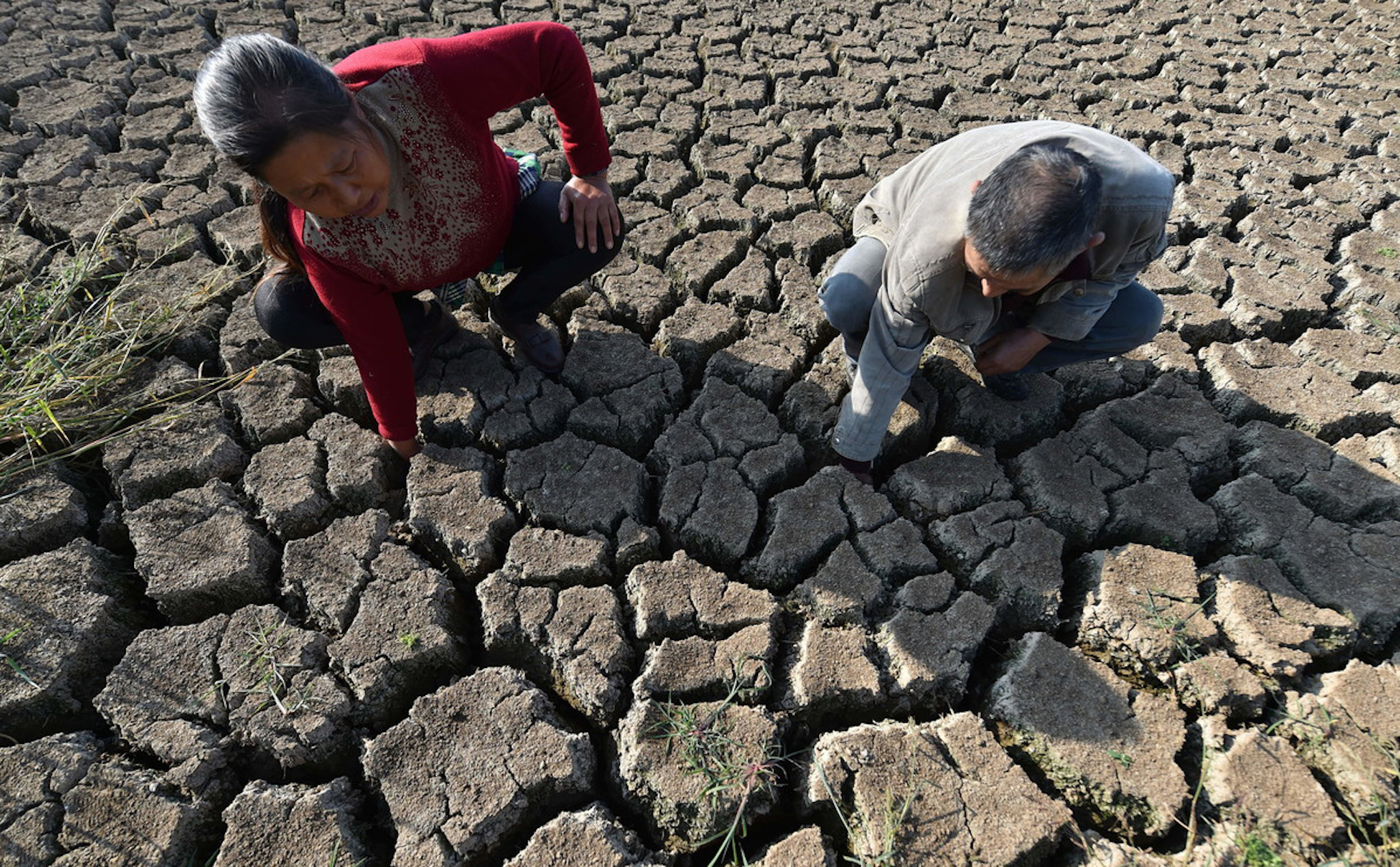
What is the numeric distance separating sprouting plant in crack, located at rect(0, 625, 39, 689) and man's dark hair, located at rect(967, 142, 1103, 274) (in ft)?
7.16

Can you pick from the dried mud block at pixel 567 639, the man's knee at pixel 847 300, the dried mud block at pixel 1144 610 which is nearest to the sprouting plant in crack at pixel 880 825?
the dried mud block at pixel 567 639

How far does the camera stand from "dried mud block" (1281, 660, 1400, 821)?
1472 mm

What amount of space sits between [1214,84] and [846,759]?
3838 mm

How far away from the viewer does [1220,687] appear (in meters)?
1.62

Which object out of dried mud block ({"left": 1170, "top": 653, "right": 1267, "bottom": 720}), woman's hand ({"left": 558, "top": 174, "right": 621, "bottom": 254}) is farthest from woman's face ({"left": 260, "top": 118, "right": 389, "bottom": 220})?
dried mud block ({"left": 1170, "top": 653, "right": 1267, "bottom": 720})

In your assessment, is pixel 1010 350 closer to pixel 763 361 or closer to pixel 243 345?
pixel 763 361

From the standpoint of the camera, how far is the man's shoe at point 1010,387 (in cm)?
217

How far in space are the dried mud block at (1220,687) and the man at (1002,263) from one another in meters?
0.81

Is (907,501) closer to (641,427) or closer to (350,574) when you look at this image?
(641,427)

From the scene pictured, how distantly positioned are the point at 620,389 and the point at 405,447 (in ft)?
2.04

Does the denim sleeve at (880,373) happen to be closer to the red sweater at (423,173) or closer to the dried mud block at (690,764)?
the dried mud block at (690,764)

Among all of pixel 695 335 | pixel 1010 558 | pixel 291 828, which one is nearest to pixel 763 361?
pixel 695 335

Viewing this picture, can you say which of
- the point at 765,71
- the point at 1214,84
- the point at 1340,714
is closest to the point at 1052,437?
the point at 1340,714

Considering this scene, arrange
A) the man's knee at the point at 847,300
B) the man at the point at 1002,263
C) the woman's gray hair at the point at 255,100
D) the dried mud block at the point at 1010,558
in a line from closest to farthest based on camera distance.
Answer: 1. the woman's gray hair at the point at 255,100
2. the man at the point at 1002,263
3. the dried mud block at the point at 1010,558
4. the man's knee at the point at 847,300
